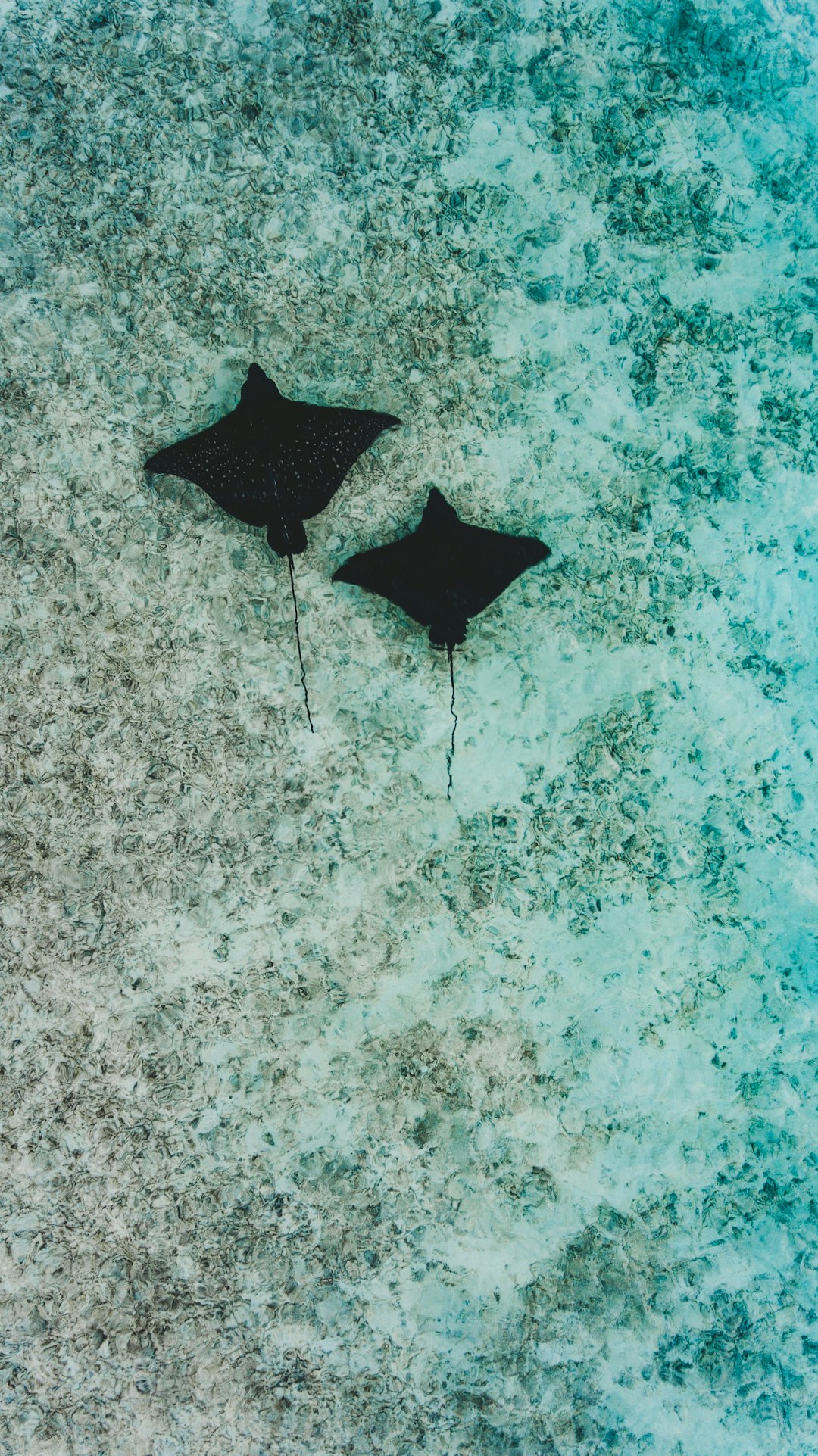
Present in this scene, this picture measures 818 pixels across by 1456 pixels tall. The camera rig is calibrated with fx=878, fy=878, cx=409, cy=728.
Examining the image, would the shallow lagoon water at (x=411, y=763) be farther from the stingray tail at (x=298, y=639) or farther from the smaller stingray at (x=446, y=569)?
the smaller stingray at (x=446, y=569)

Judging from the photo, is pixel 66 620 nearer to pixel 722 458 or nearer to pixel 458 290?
pixel 458 290

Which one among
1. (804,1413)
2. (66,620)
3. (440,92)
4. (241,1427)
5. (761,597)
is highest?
(440,92)

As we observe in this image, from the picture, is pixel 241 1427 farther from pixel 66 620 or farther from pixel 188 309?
pixel 188 309

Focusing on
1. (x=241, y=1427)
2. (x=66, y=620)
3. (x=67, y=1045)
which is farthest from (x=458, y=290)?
(x=241, y=1427)

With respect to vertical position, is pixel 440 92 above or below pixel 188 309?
above

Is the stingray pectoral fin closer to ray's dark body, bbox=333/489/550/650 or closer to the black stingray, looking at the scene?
the black stingray

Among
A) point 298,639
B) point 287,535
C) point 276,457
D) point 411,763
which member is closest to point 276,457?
point 276,457
